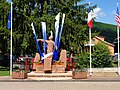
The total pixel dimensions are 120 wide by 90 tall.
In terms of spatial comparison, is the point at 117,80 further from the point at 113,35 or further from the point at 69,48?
the point at 113,35

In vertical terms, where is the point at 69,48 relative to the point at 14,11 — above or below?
below

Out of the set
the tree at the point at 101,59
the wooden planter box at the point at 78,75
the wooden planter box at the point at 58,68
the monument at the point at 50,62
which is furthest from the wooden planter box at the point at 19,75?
the tree at the point at 101,59

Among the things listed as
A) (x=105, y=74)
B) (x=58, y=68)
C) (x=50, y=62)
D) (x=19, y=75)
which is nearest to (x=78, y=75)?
(x=58, y=68)

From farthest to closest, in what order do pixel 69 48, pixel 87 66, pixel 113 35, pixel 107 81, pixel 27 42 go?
pixel 113 35
pixel 69 48
pixel 27 42
pixel 87 66
pixel 107 81

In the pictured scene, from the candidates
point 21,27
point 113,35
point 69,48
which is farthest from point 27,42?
point 113,35

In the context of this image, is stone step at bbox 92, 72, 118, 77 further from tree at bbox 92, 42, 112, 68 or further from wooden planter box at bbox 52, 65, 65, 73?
wooden planter box at bbox 52, 65, 65, 73

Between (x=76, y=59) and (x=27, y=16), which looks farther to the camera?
(x=27, y=16)

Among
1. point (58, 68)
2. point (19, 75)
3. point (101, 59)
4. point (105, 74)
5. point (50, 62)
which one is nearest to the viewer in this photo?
point (19, 75)

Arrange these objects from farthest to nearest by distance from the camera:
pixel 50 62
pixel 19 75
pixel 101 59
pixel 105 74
Result: pixel 101 59 → pixel 105 74 → pixel 50 62 → pixel 19 75

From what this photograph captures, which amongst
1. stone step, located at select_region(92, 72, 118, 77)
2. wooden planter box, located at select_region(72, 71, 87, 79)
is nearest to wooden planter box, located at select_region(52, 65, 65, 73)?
wooden planter box, located at select_region(72, 71, 87, 79)

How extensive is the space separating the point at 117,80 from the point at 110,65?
23.9 feet

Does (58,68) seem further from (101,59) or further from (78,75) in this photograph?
(101,59)

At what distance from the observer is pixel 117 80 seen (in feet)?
76.8

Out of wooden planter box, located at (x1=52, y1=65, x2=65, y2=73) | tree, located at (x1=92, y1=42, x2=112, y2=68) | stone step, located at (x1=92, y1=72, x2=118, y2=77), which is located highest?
tree, located at (x1=92, y1=42, x2=112, y2=68)
